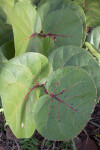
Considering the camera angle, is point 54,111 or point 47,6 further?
point 47,6

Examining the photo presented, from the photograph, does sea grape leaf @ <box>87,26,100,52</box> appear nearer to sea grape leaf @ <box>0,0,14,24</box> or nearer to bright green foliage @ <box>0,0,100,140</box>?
bright green foliage @ <box>0,0,100,140</box>

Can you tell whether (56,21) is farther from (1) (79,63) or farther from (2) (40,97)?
(2) (40,97)

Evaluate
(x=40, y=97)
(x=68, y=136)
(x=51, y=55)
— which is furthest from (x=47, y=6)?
(x=68, y=136)

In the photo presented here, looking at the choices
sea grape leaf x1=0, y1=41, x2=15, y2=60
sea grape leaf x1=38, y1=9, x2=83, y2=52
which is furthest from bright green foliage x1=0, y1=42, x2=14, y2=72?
sea grape leaf x1=38, y1=9, x2=83, y2=52

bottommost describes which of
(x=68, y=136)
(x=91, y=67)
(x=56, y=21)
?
(x=68, y=136)

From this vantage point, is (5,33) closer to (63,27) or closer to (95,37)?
(63,27)

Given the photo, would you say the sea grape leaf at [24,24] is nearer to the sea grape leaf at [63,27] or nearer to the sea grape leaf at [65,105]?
the sea grape leaf at [63,27]
